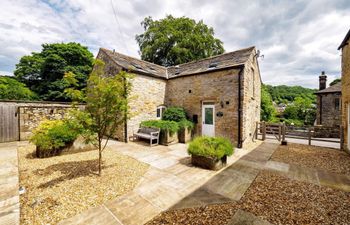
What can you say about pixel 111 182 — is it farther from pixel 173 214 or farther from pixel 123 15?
pixel 123 15

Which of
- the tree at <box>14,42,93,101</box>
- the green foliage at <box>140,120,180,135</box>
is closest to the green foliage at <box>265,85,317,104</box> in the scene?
the green foliage at <box>140,120,180,135</box>

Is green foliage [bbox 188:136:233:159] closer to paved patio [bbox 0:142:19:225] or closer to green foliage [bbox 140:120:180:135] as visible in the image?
green foliage [bbox 140:120:180:135]

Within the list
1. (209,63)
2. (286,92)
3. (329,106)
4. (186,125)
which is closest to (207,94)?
(186,125)

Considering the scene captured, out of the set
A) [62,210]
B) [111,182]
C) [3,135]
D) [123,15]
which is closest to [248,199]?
[111,182]

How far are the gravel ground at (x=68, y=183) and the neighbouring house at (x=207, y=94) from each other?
3267 mm

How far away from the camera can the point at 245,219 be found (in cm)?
256

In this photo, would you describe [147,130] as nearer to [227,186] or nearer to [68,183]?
[68,183]

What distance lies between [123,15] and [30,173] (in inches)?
277

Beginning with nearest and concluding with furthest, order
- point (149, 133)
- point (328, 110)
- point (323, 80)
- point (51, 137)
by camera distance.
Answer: point (51, 137)
point (149, 133)
point (328, 110)
point (323, 80)

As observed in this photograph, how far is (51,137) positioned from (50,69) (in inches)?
748

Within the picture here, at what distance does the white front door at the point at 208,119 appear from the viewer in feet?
29.9

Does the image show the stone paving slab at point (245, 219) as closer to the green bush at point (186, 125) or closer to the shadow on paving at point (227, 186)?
the shadow on paving at point (227, 186)


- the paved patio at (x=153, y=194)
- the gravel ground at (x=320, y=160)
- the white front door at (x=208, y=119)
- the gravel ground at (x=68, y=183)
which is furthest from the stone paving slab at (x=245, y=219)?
the white front door at (x=208, y=119)

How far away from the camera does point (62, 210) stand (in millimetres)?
2730
